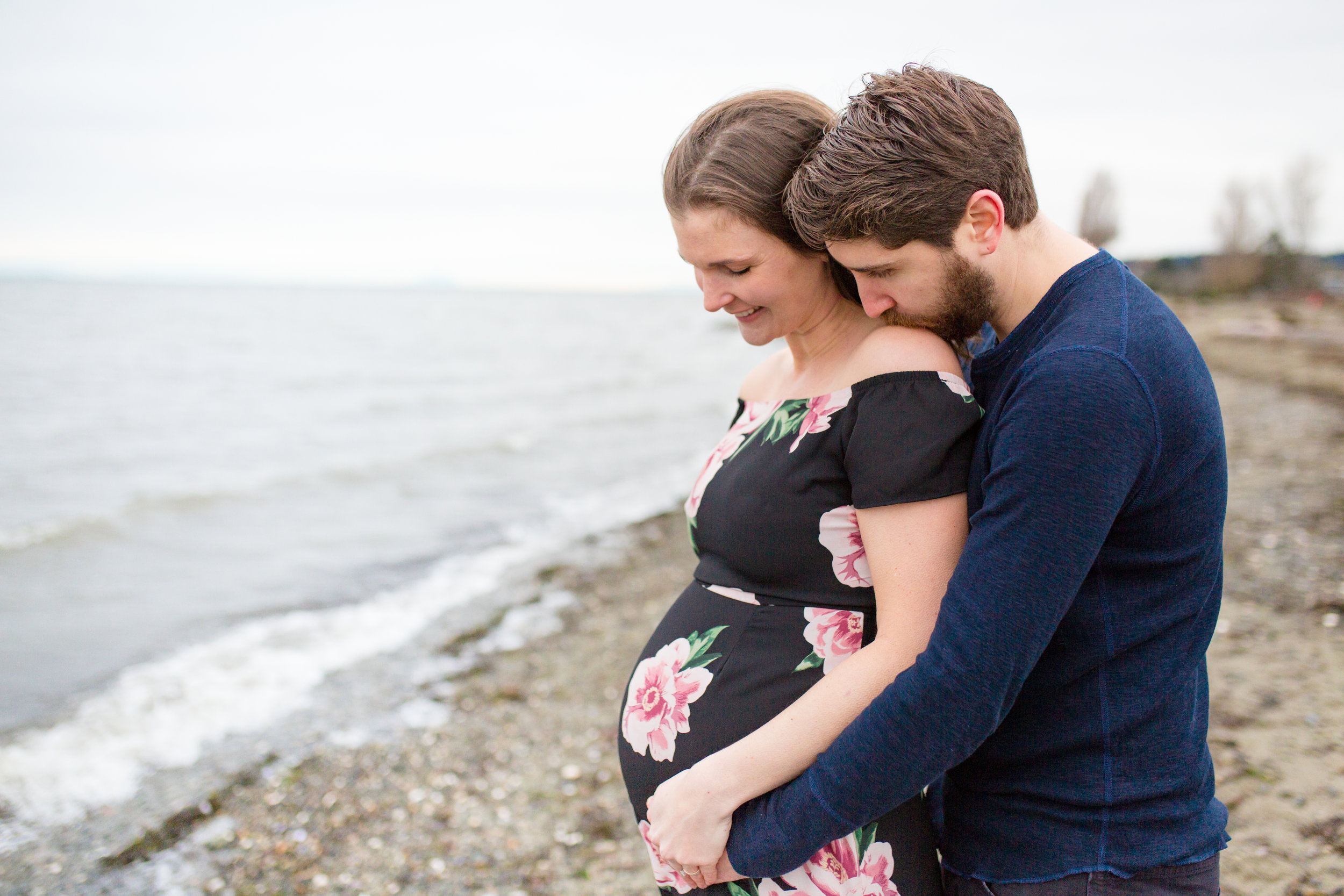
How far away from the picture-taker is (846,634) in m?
1.55

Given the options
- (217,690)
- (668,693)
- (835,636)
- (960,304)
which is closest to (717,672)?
(668,693)

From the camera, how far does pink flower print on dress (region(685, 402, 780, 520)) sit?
5.93 ft

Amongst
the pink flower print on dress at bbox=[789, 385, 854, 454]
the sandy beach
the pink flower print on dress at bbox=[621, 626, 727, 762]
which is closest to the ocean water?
the sandy beach

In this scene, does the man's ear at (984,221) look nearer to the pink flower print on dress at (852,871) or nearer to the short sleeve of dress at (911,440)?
the short sleeve of dress at (911,440)

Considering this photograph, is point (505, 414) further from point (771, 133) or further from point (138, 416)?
point (771, 133)

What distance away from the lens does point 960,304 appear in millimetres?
1479

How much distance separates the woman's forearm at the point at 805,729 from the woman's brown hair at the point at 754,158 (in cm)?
78

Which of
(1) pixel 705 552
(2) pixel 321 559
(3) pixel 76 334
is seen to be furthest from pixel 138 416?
(3) pixel 76 334

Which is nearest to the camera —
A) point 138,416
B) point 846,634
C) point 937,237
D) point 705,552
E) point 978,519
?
point 978,519

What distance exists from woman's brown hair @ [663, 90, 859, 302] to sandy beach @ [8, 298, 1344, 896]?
303 centimetres

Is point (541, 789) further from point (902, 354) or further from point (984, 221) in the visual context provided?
point (984, 221)

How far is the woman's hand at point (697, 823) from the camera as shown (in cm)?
147

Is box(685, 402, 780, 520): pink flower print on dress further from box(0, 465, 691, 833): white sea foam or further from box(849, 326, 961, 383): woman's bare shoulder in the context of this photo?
box(0, 465, 691, 833): white sea foam

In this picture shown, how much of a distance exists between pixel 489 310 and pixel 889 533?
9647cm
